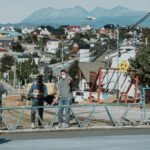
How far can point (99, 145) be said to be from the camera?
12062 millimetres

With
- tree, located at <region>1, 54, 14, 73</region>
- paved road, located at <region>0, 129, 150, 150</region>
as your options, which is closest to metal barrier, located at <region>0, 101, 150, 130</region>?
paved road, located at <region>0, 129, 150, 150</region>

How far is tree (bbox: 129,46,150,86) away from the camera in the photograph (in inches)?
1731

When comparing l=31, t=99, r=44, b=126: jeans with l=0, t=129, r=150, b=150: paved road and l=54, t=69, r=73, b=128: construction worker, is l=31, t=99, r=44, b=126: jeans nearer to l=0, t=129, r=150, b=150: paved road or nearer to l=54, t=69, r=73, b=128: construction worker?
l=54, t=69, r=73, b=128: construction worker

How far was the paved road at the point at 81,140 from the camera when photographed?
38.6 feet

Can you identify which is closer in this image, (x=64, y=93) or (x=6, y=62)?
(x=64, y=93)

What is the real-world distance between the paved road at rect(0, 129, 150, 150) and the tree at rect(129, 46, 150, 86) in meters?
29.4

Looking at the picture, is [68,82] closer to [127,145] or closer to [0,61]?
[127,145]

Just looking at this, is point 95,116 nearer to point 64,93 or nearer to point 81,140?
point 64,93

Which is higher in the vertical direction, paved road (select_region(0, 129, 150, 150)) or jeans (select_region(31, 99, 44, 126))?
jeans (select_region(31, 99, 44, 126))

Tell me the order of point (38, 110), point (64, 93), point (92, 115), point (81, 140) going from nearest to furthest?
1. point (81, 140)
2. point (64, 93)
3. point (38, 110)
4. point (92, 115)

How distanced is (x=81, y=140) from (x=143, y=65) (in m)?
32.3

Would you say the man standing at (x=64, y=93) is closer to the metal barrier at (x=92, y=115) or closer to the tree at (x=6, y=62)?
the metal barrier at (x=92, y=115)

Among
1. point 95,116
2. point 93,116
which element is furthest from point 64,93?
point 95,116

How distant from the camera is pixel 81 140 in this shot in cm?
1286
